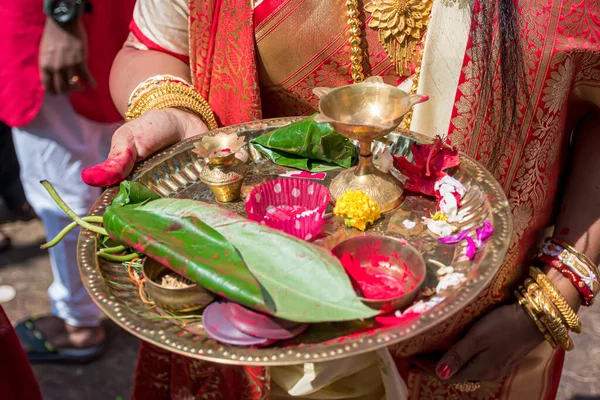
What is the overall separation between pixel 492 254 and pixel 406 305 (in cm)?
19

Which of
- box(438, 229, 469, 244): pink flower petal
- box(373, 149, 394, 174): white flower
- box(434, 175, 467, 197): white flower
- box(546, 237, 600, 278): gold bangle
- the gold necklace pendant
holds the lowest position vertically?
box(546, 237, 600, 278): gold bangle

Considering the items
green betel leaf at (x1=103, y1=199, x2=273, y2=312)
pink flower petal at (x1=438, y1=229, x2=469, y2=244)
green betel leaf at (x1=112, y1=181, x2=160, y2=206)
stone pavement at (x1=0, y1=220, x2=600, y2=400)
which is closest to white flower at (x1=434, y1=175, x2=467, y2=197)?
pink flower petal at (x1=438, y1=229, x2=469, y2=244)

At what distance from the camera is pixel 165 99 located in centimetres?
139

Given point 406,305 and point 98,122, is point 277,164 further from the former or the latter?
point 98,122

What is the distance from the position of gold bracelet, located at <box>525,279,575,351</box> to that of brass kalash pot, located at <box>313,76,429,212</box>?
0.42 meters

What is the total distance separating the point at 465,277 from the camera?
0.93 m

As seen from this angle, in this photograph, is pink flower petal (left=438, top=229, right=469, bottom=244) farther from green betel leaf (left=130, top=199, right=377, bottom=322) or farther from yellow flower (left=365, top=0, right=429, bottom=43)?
yellow flower (left=365, top=0, right=429, bottom=43)

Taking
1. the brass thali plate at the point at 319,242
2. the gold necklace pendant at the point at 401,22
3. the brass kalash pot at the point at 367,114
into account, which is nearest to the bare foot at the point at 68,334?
the brass thali plate at the point at 319,242

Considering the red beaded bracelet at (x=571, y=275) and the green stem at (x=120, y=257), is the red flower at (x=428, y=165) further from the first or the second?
the green stem at (x=120, y=257)

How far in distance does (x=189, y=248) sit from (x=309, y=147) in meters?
0.45

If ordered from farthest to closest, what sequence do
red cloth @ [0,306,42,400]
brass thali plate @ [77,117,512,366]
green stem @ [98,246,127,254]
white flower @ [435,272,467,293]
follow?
red cloth @ [0,306,42,400]
green stem @ [98,246,127,254]
white flower @ [435,272,467,293]
brass thali plate @ [77,117,512,366]

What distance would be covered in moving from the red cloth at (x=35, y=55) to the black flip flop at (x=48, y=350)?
1.00 m

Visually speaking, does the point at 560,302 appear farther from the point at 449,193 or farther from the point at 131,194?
the point at 131,194

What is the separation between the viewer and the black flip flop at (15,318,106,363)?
8.77ft
